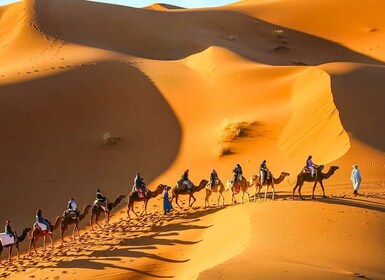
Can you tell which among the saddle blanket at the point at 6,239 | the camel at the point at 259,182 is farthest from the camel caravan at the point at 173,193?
the saddle blanket at the point at 6,239

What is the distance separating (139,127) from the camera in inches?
1175

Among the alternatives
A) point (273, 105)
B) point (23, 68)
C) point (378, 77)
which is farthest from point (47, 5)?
point (378, 77)

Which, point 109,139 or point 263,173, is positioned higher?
point 109,139

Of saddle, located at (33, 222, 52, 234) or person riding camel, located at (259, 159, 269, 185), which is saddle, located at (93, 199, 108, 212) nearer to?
saddle, located at (33, 222, 52, 234)

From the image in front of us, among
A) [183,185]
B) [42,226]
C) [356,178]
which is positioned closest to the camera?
[42,226]

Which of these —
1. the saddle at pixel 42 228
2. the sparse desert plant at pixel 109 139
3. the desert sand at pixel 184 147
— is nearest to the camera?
the desert sand at pixel 184 147

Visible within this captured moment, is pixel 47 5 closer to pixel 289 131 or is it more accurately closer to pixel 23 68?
pixel 23 68

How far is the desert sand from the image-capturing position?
47.7ft

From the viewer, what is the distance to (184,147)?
27.8 meters

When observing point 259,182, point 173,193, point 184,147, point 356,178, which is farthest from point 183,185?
point 184,147

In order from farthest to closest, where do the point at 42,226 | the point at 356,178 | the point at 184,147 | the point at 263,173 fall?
the point at 184,147, the point at 263,173, the point at 356,178, the point at 42,226

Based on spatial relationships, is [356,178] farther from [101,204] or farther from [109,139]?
[109,139]

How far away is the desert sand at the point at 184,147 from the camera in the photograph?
14548 millimetres

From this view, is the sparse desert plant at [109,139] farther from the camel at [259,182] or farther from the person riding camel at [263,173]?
the person riding camel at [263,173]
